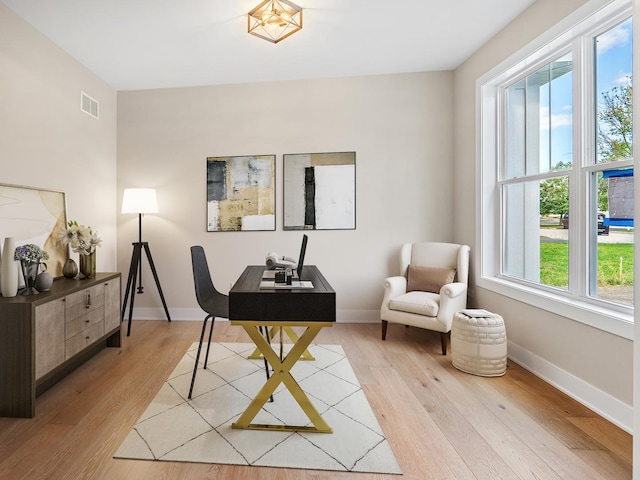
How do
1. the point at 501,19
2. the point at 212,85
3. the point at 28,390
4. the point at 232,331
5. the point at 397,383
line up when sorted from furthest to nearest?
the point at 212,85
the point at 232,331
the point at 501,19
the point at 397,383
the point at 28,390

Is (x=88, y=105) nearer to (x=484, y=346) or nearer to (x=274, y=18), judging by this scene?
(x=274, y=18)

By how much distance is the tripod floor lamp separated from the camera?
3.50 metres

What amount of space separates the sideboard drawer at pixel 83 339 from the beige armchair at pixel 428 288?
100 inches

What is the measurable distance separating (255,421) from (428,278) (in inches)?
85.4

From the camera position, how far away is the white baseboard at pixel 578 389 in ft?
5.90

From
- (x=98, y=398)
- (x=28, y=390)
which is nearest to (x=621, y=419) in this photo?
(x=98, y=398)

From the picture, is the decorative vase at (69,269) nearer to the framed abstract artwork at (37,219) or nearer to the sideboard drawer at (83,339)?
the framed abstract artwork at (37,219)

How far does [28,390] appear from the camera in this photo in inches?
75.6

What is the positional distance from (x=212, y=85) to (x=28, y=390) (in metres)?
3.40

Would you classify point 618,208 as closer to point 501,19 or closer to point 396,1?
point 501,19

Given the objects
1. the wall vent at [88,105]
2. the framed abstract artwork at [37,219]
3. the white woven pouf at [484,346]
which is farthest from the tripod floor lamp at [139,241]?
the white woven pouf at [484,346]

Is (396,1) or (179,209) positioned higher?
(396,1)

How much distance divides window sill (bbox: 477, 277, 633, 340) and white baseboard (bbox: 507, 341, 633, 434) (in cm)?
40

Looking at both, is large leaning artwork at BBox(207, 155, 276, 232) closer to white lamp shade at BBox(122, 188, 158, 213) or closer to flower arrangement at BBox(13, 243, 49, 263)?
white lamp shade at BBox(122, 188, 158, 213)
